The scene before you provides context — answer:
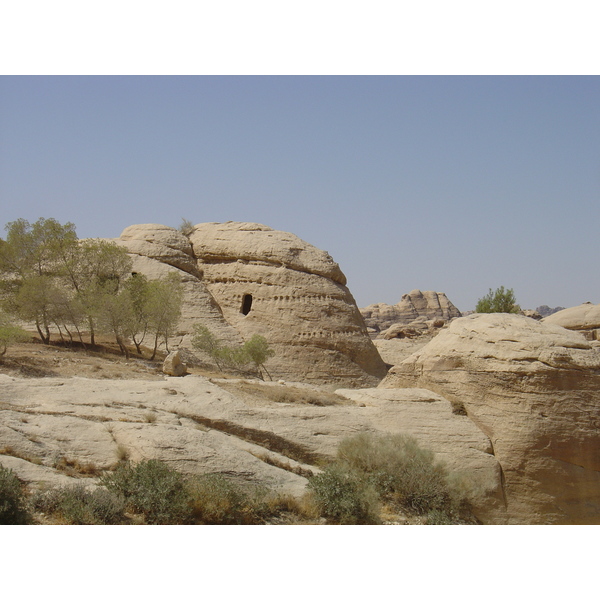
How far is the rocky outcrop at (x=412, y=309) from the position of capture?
63469mm

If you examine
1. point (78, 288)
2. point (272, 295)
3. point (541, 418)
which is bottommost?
point (541, 418)

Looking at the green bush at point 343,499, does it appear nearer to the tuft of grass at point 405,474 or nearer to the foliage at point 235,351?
the tuft of grass at point 405,474

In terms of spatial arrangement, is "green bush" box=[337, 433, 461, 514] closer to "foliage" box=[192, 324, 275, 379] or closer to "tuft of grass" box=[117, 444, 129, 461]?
"tuft of grass" box=[117, 444, 129, 461]

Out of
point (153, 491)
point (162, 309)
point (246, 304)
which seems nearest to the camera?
point (153, 491)

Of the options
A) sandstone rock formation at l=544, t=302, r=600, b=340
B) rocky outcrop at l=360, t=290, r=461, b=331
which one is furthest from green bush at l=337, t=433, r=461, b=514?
rocky outcrop at l=360, t=290, r=461, b=331

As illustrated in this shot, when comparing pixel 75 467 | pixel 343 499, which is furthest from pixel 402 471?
pixel 75 467

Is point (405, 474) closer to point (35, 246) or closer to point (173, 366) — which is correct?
point (173, 366)

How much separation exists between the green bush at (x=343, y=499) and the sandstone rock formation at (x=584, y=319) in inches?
752

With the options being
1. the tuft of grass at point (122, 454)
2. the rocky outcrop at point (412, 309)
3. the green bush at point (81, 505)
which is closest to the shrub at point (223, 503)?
the green bush at point (81, 505)

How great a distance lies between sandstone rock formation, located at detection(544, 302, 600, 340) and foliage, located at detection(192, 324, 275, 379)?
1234 cm

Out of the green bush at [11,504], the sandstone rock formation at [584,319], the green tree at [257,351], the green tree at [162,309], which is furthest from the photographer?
the sandstone rock formation at [584,319]

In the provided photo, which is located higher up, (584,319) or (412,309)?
(412,309)

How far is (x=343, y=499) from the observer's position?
916 centimetres

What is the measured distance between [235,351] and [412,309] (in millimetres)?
46396
